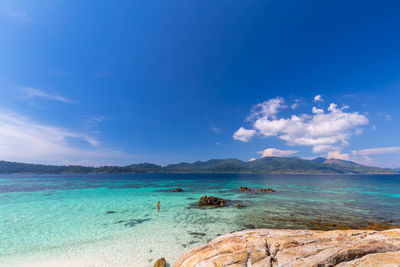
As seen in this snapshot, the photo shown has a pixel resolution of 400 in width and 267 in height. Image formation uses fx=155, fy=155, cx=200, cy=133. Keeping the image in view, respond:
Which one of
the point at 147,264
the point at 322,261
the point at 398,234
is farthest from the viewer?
the point at 147,264

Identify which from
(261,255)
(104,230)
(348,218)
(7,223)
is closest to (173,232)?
(104,230)

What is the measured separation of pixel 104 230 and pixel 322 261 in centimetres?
2105

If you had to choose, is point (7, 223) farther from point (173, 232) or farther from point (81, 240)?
point (173, 232)

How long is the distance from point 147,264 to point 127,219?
1254 cm

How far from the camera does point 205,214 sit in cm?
2495

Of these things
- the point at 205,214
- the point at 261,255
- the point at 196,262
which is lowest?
the point at 205,214

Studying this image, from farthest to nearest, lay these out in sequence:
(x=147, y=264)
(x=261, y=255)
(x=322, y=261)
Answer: (x=147, y=264), (x=261, y=255), (x=322, y=261)

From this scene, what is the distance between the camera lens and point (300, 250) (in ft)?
23.1

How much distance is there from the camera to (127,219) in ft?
72.9

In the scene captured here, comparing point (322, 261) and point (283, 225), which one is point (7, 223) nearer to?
point (322, 261)

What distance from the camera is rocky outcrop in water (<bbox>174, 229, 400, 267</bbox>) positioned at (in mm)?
6246

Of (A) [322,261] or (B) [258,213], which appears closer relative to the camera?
(A) [322,261]

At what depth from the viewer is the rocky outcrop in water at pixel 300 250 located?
625 cm

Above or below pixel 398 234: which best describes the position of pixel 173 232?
below
